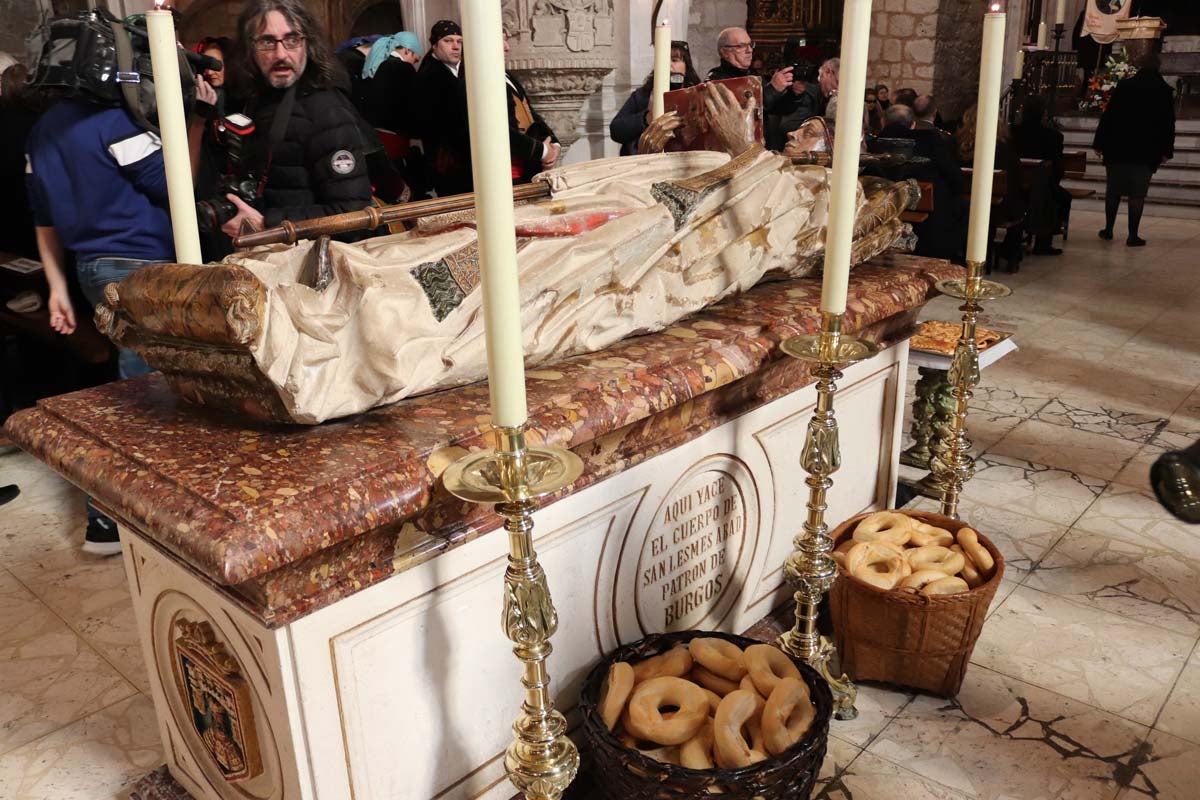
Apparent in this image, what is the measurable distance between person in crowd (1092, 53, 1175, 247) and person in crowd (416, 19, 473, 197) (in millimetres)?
6016

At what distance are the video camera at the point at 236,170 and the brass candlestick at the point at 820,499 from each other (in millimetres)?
1816

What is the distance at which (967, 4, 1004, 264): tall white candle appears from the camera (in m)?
2.21

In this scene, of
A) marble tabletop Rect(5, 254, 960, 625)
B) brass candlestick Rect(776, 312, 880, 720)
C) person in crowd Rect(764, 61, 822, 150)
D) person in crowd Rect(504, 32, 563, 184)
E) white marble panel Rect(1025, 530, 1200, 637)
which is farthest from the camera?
person in crowd Rect(764, 61, 822, 150)

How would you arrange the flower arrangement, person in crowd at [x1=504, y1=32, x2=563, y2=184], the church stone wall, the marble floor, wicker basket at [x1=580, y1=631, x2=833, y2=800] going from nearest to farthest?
wicker basket at [x1=580, y1=631, x2=833, y2=800], the marble floor, person in crowd at [x1=504, y1=32, x2=563, y2=184], the church stone wall, the flower arrangement

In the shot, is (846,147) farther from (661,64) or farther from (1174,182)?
(1174,182)

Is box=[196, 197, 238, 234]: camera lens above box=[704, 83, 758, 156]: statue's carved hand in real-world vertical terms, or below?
below

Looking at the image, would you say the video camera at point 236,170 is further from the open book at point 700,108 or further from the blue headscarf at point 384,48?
the blue headscarf at point 384,48

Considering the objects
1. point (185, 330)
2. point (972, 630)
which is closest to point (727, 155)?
point (972, 630)

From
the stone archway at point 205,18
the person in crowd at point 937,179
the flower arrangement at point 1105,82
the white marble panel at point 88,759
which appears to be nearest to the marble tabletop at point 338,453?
the white marble panel at point 88,759

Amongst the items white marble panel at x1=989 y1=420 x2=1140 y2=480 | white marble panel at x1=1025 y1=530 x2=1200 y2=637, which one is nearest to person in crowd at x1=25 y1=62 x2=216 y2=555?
white marble panel at x1=1025 y1=530 x2=1200 y2=637

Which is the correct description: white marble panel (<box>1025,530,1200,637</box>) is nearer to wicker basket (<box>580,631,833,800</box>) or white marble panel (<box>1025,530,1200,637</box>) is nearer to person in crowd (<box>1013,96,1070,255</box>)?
wicker basket (<box>580,631,833,800</box>)

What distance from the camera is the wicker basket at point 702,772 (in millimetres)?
1676

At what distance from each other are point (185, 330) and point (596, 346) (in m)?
0.80

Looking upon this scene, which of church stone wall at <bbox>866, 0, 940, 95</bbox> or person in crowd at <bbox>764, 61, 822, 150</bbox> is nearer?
person in crowd at <bbox>764, 61, 822, 150</bbox>
